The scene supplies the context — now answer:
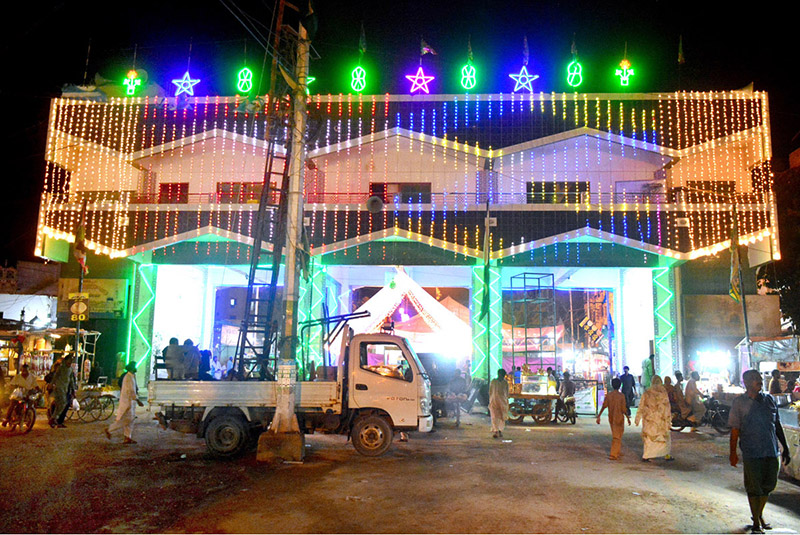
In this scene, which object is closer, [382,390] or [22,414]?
[382,390]

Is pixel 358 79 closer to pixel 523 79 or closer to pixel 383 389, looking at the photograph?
pixel 523 79

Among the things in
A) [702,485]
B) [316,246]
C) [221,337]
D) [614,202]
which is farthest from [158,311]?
[702,485]

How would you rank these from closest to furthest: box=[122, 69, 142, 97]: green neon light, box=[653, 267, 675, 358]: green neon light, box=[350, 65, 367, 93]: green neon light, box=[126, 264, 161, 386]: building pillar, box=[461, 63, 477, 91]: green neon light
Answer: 1. box=[653, 267, 675, 358]: green neon light
2. box=[126, 264, 161, 386]: building pillar
3. box=[461, 63, 477, 91]: green neon light
4. box=[350, 65, 367, 93]: green neon light
5. box=[122, 69, 142, 97]: green neon light

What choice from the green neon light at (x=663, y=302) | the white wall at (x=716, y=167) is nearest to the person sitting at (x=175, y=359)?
the green neon light at (x=663, y=302)

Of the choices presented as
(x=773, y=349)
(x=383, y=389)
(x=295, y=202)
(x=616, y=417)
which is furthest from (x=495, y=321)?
(x=295, y=202)

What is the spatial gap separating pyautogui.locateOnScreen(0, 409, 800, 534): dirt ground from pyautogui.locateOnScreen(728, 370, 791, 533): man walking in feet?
1.69

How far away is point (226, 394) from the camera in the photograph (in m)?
10.7

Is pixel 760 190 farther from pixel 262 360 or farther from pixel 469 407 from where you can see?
pixel 262 360

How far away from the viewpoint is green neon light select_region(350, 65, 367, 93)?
25.1 meters

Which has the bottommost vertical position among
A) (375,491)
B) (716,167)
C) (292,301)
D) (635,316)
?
(375,491)

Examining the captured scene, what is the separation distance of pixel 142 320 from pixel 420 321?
12.0 m

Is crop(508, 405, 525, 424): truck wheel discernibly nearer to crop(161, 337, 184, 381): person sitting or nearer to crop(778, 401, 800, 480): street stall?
crop(778, 401, 800, 480): street stall

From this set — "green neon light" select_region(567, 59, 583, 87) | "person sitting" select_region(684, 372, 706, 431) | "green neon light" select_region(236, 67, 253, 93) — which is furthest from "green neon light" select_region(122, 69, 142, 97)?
"person sitting" select_region(684, 372, 706, 431)

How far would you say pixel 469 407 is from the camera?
20.6 meters
